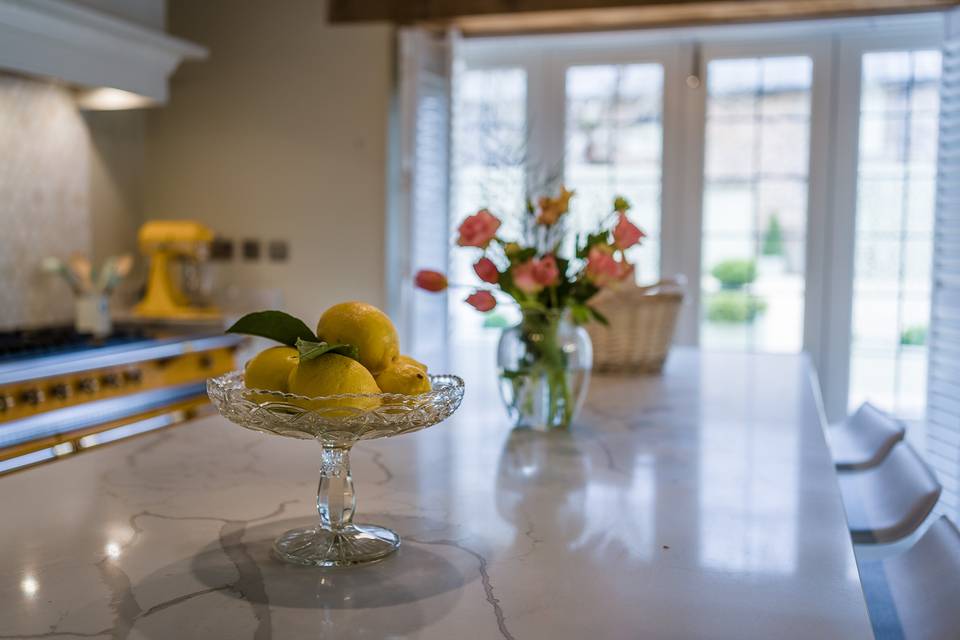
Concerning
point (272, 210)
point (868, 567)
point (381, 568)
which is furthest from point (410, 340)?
point (381, 568)

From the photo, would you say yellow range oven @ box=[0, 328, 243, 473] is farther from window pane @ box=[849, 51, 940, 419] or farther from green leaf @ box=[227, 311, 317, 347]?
window pane @ box=[849, 51, 940, 419]

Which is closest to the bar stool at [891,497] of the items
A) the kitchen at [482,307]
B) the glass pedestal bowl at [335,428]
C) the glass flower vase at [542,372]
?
the kitchen at [482,307]

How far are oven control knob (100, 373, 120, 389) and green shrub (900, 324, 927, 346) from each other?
10.2ft


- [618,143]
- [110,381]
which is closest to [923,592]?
[110,381]

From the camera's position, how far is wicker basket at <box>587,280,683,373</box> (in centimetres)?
233

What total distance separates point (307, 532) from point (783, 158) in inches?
141

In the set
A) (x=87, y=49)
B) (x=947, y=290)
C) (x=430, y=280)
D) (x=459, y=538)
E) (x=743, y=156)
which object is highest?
(x=87, y=49)

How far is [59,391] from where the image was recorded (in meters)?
2.58

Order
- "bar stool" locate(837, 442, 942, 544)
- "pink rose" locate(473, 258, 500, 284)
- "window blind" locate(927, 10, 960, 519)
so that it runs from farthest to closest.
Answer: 1. "window blind" locate(927, 10, 960, 519)
2. "pink rose" locate(473, 258, 500, 284)
3. "bar stool" locate(837, 442, 942, 544)

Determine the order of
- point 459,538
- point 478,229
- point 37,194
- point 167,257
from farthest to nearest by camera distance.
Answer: point 167,257 → point 37,194 → point 478,229 → point 459,538

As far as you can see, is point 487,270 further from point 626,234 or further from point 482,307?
point 626,234

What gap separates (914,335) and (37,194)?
3.52 m

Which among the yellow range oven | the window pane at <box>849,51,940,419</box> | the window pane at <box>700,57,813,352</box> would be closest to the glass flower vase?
the yellow range oven

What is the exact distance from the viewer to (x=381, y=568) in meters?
0.91
